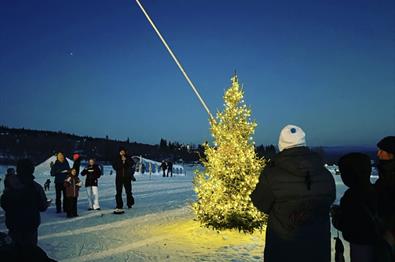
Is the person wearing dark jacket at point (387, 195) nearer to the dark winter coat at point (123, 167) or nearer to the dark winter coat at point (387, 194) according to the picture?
the dark winter coat at point (387, 194)

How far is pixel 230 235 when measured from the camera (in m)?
8.56

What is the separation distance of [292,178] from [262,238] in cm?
520

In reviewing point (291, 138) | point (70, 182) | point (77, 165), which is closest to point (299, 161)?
point (291, 138)

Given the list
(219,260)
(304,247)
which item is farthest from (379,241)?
(219,260)

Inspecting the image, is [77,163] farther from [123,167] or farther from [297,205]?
[297,205]

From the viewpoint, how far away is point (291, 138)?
151 inches

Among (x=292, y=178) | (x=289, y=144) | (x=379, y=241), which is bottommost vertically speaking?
(x=379, y=241)

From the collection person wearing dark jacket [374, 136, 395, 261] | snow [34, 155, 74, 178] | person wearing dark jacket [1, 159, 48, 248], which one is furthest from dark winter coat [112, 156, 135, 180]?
snow [34, 155, 74, 178]

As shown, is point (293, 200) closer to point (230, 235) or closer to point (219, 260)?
point (219, 260)

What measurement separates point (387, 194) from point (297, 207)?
3.12 ft

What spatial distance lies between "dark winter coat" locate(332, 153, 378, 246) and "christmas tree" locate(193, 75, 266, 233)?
4618mm

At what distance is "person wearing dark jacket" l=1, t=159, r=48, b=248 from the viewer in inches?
211

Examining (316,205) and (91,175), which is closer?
(316,205)

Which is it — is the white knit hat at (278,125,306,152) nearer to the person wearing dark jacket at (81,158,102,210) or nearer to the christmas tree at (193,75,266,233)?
the christmas tree at (193,75,266,233)
